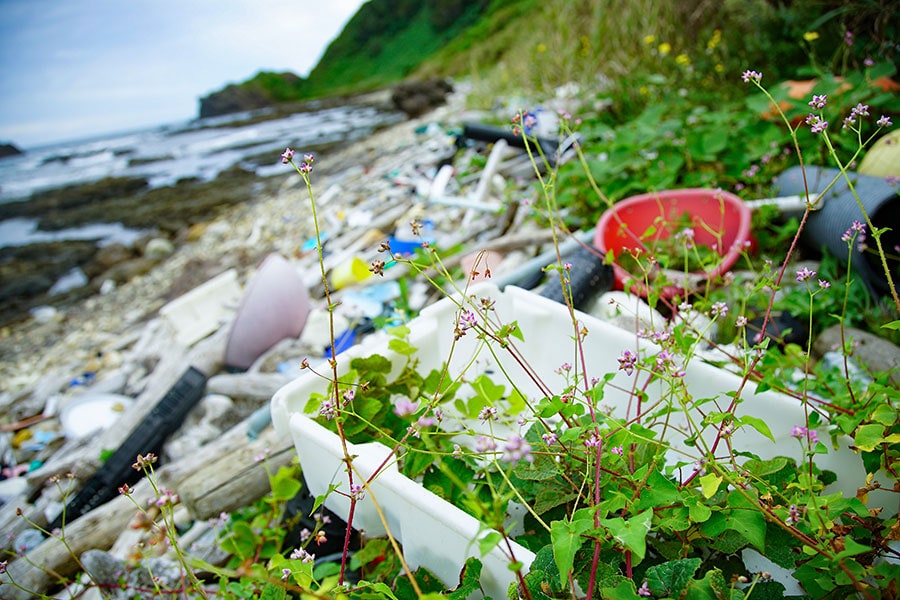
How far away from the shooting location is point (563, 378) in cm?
148

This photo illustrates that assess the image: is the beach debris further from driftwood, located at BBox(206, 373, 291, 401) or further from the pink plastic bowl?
the pink plastic bowl

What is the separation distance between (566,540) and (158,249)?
33.4 feet

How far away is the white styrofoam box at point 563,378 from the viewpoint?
1.16 metres

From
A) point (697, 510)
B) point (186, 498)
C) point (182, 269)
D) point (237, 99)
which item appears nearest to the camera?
point (697, 510)

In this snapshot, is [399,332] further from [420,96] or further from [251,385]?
[420,96]

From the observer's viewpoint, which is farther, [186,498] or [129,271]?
[129,271]

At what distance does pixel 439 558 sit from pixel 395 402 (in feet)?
1.55

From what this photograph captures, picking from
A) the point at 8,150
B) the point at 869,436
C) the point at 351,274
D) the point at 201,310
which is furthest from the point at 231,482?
the point at 8,150

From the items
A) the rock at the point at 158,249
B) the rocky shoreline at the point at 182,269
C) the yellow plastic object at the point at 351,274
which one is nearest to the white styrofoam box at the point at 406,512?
the yellow plastic object at the point at 351,274

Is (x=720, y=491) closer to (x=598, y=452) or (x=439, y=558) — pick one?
(x=598, y=452)

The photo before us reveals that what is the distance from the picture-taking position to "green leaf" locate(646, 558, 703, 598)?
791 millimetres

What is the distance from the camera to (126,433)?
3.00 metres

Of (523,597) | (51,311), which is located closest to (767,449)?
(523,597)

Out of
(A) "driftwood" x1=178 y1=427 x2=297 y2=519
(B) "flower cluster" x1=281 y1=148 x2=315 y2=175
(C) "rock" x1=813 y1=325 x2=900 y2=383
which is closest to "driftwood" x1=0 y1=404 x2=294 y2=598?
(A) "driftwood" x1=178 y1=427 x2=297 y2=519
